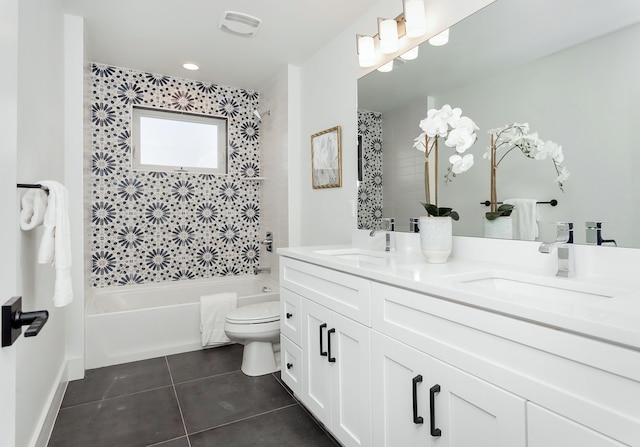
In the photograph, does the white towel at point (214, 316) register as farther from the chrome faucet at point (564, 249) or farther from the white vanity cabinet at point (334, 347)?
the chrome faucet at point (564, 249)

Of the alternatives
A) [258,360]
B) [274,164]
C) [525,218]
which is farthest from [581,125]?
[274,164]

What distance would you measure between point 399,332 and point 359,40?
1822mm

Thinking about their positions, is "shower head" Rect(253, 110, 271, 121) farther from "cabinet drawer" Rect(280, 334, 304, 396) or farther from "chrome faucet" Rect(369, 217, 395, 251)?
"cabinet drawer" Rect(280, 334, 304, 396)

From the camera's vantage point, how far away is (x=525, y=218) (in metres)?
1.42

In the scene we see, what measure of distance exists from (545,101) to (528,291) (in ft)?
2.37

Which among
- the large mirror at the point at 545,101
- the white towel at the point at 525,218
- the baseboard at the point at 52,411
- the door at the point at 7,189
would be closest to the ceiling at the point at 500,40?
the large mirror at the point at 545,101

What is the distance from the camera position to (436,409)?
1.04 metres

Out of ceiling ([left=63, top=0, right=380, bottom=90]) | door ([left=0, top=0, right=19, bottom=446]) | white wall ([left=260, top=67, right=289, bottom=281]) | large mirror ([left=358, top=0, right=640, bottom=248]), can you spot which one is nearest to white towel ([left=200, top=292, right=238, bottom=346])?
white wall ([left=260, top=67, right=289, bottom=281])

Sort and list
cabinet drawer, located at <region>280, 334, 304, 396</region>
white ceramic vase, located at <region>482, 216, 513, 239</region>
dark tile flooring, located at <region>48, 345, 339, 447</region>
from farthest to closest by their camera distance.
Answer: cabinet drawer, located at <region>280, 334, 304, 396</region>
dark tile flooring, located at <region>48, 345, 339, 447</region>
white ceramic vase, located at <region>482, 216, 513, 239</region>

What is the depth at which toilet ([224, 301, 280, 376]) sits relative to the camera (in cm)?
235

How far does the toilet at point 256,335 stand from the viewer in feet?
7.70

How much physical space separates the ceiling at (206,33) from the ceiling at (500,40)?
0.67 meters

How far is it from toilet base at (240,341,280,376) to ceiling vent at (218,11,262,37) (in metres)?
2.20

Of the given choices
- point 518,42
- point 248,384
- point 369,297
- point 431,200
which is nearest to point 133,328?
point 248,384
